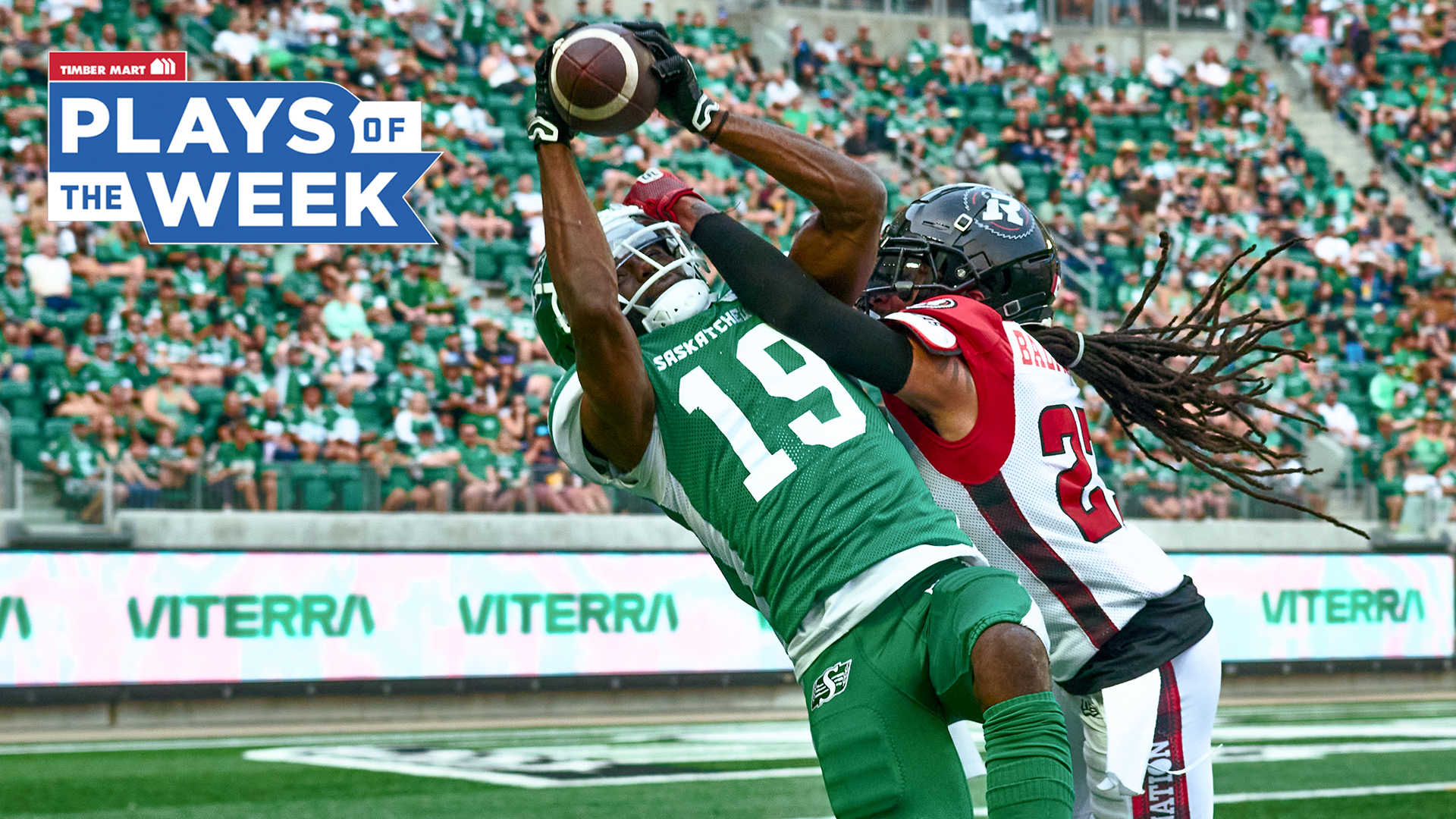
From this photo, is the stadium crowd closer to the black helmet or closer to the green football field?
the green football field

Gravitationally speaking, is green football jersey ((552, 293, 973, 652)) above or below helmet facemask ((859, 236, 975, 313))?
below

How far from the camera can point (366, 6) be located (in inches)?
597

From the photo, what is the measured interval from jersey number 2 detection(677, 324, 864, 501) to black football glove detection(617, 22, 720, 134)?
1.36ft

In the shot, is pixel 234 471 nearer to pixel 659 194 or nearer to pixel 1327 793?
pixel 1327 793

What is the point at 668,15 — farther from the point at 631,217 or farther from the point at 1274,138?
the point at 631,217

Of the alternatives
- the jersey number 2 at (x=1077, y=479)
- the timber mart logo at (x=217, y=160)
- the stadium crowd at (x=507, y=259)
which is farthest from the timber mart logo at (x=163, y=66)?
the jersey number 2 at (x=1077, y=479)

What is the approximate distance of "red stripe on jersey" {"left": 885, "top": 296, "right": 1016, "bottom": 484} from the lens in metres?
3.12

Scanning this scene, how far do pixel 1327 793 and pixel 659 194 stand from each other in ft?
18.5

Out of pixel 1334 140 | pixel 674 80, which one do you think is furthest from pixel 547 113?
pixel 1334 140

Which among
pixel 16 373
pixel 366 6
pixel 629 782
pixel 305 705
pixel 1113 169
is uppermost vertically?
pixel 366 6

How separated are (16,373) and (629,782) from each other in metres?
5.67

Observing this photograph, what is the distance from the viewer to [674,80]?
3.01m

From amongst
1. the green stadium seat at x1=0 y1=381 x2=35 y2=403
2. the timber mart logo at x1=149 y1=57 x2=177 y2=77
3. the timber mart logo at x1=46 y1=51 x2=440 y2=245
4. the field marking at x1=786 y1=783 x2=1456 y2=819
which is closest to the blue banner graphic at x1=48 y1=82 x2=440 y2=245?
the timber mart logo at x1=46 y1=51 x2=440 y2=245

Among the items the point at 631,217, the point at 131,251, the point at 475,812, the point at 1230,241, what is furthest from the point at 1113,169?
the point at 631,217
